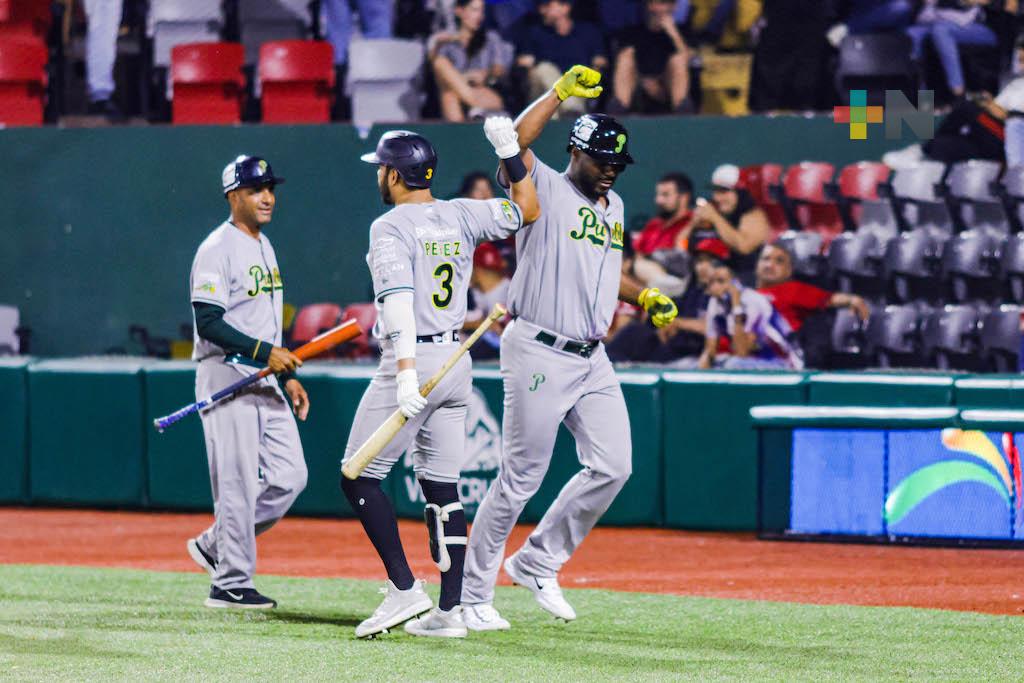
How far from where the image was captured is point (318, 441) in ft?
34.4

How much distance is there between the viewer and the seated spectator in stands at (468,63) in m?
12.7

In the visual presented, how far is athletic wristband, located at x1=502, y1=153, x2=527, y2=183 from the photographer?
589 centimetres

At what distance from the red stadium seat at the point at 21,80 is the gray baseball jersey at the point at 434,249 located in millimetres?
8532

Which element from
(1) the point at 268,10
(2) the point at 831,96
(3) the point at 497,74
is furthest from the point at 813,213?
(1) the point at 268,10

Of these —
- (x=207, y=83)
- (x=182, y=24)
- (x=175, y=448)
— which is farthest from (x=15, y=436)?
(x=182, y=24)

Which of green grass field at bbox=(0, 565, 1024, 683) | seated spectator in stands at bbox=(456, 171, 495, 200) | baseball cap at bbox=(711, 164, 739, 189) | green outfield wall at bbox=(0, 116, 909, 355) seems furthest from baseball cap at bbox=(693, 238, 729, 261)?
green grass field at bbox=(0, 565, 1024, 683)

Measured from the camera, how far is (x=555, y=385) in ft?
20.2

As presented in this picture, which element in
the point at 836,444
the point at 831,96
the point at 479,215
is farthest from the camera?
the point at 831,96

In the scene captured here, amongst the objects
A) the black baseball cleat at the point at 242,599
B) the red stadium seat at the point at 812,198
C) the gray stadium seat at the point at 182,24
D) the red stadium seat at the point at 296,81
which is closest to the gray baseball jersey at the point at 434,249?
the black baseball cleat at the point at 242,599

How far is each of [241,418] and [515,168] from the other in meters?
1.60

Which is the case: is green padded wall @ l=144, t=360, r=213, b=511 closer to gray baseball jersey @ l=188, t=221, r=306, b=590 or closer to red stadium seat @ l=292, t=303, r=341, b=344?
red stadium seat @ l=292, t=303, r=341, b=344

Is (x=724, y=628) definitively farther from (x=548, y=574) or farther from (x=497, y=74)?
(x=497, y=74)

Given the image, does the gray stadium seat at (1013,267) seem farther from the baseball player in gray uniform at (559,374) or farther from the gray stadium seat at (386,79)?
the baseball player in gray uniform at (559,374)

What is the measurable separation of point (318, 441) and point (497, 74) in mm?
3659
